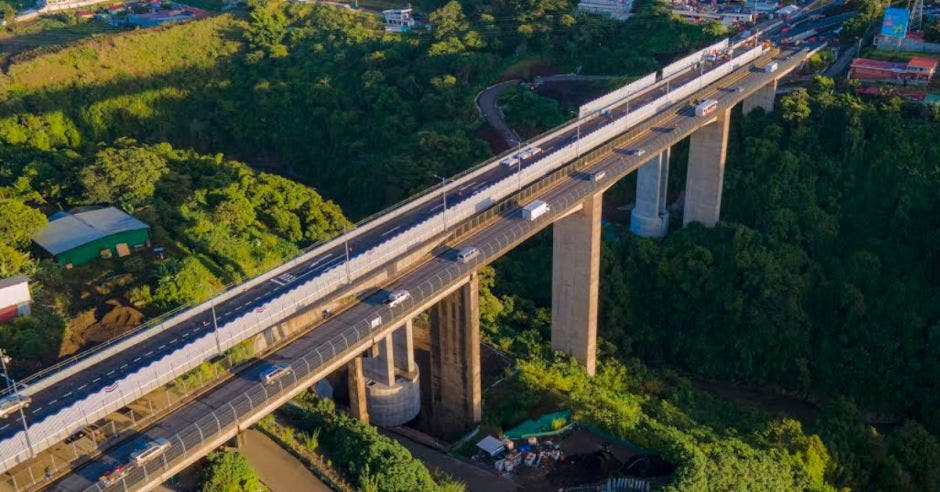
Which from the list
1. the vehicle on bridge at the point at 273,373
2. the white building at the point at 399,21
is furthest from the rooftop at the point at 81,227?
the white building at the point at 399,21

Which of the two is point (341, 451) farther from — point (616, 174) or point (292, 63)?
point (292, 63)

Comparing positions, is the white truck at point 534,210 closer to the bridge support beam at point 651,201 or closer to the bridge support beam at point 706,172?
the bridge support beam at point 651,201

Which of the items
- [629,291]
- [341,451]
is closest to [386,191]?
[629,291]

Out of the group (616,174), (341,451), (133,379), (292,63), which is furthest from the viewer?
(292,63)

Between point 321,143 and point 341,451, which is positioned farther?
point 321,143

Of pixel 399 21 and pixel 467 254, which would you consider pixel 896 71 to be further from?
pixel 399 21

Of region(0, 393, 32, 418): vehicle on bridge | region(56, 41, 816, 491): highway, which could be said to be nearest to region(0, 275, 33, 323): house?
region(0, 393, 32, 418): vehicle on bridge

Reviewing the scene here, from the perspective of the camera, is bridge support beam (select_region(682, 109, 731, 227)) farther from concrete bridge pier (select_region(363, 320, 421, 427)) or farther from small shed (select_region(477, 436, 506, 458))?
small shed (select_region(477, 436, 506, 458))
